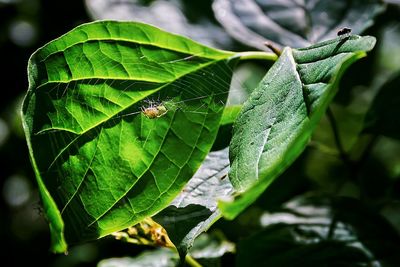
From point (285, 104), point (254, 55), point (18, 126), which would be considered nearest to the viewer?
point (285, 104)

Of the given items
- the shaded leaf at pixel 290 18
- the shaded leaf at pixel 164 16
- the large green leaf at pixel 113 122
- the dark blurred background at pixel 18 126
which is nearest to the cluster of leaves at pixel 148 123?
the large green leaf at pixel 113 122

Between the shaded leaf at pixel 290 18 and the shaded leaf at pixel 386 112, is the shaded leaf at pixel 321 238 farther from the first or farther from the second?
the shaded leaf at pixel 290 18

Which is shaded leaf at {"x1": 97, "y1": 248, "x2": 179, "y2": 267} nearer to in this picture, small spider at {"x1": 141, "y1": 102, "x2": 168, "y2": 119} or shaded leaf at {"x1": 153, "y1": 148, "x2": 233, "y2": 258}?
shaded leaf at {"x1": 153, "y1": 148, "x2": 233, "y2": 258}

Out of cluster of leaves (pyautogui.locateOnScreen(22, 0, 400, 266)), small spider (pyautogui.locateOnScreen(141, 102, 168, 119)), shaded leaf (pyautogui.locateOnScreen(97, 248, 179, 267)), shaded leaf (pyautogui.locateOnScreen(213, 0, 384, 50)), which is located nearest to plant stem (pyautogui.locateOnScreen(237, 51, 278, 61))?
cluster of leaves (pyautogui.locateOnScreen(22, 0, 400, 266))

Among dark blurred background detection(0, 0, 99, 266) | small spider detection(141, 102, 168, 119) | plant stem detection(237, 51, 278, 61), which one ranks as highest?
plant stem detection(237, 51, 278, 61)

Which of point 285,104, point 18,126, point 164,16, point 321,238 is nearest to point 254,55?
point 285,104

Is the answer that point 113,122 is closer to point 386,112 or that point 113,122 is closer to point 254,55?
point 254,55
